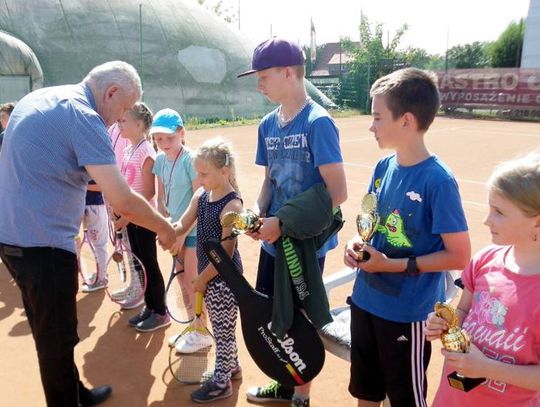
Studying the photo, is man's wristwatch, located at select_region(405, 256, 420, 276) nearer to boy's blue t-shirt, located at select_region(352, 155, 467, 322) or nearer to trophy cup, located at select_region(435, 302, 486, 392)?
boy's blue t-shirt, located at select_region(352, 155, 467, 322)

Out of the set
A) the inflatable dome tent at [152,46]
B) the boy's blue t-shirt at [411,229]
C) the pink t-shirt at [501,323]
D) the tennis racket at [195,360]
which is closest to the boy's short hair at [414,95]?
the boy's blue t-shirt at [411,229]

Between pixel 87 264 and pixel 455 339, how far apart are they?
4779mm

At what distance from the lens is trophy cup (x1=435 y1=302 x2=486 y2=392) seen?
1.62 meters

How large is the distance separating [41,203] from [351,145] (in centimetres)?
1440

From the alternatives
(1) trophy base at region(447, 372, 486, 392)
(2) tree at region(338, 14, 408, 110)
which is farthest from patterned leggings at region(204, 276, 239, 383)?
(2) tree at region(338, 14, 408, 110)

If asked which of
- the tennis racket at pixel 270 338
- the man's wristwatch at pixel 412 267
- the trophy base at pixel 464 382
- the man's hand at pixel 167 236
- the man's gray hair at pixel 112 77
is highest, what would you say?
the man's gray hair at pixel 112 77

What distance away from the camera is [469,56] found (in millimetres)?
47344

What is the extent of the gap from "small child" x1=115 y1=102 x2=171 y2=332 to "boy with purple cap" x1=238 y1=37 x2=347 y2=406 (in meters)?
1.54

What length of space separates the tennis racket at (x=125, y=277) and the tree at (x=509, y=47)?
43533 millimetres

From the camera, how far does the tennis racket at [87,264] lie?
491 cm

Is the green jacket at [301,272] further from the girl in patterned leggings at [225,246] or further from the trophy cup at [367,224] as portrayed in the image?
the girl in patterned leggings at [225,246]

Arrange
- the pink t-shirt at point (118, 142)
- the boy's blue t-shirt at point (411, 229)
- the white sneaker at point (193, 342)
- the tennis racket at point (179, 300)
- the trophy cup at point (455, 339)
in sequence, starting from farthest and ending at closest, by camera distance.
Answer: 1. the pink t-shirt at point (118, 142)
2. the tennis racket at point (179, 300)
3. the white sneaker at point (193, 342)
4. the boy's blue t-shirt at point (411, 229)
5. the trophy cup at point (455, 339)

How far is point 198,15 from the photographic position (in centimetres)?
2781

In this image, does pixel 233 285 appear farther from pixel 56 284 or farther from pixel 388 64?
pixel 388 64
